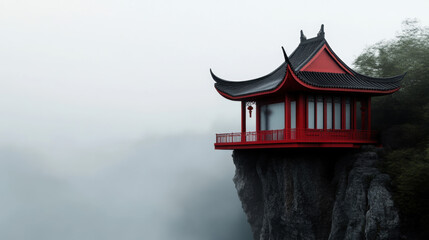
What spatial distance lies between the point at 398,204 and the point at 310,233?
4668 millimetres

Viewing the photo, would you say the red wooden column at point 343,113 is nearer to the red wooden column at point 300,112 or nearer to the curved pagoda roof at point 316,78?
the curved pagoda roof at point 316,78

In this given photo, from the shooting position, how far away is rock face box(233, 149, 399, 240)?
21.0m

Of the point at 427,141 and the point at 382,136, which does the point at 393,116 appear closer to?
the point at 382,136

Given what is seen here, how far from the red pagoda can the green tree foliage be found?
1.17m

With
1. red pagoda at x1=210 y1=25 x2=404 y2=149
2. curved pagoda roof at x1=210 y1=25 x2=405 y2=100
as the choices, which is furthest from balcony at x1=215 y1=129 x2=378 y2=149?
curved pagoda roof at x1=210 y1=25 x2=405 y2=100

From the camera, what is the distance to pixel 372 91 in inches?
972

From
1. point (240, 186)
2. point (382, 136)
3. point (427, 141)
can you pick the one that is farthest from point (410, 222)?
point (240, 186)

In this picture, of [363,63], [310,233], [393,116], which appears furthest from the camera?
[363,63]

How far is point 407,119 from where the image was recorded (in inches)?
1021

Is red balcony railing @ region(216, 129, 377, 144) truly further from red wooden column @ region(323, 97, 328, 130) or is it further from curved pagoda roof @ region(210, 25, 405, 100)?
curved pagoda roof @ region(210, 25, 405, 100)

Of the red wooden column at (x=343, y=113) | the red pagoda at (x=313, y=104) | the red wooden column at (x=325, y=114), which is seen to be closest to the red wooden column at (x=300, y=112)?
the red pagoda at (x=313, y=104)

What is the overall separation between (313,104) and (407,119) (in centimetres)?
489

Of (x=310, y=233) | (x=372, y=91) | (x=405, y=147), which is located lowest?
(x=310, y=233)

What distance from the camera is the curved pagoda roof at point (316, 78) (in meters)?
23.4
